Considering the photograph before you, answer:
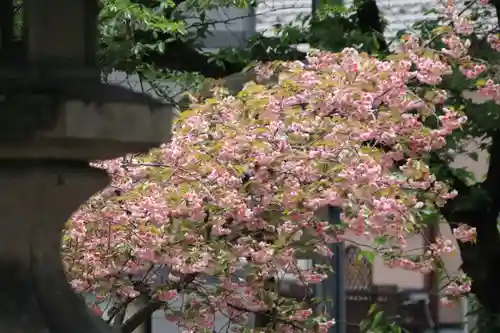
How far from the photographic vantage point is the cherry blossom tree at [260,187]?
282 centimetres

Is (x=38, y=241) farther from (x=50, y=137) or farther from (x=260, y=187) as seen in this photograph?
(x=260, y=187)

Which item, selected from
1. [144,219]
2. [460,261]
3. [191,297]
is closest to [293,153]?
[144,219]

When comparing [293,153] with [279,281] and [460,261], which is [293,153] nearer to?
[279,281]

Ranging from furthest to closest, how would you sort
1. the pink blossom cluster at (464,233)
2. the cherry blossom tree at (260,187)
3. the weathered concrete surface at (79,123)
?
1. the pink blossom cluster at (464,233)
2. the cherry blossom tree at (260,187)
3. the weathered concrete surface at (79,123)

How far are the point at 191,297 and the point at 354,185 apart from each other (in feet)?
3.01

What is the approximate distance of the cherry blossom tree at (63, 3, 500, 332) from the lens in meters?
2.82

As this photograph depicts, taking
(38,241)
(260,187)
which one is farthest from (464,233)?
(38,241)

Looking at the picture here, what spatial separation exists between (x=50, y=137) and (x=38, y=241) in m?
0.22

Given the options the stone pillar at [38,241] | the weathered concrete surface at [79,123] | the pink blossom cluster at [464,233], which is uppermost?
the weathered concrete surface at [79,123]

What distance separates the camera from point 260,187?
288cm

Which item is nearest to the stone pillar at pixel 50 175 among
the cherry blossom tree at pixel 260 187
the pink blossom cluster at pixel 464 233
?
the cherry blossom tree at pixel 260 187

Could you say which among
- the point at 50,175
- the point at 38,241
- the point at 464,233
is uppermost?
the point at 50,175

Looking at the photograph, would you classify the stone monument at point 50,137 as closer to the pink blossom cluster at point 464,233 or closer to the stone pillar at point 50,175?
the stone pillar at point 50,175

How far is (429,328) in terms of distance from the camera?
4750mm
